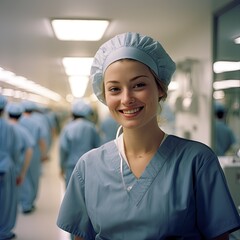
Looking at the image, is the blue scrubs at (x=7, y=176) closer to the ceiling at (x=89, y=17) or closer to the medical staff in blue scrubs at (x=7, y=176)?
the medical staff in blue scrubs at (x=7, y=176)

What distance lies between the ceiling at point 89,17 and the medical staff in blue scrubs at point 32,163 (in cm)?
127

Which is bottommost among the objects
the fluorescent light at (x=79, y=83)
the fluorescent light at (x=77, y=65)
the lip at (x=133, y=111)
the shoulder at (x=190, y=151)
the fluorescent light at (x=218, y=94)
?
the shoulder at (x=190, y=151)

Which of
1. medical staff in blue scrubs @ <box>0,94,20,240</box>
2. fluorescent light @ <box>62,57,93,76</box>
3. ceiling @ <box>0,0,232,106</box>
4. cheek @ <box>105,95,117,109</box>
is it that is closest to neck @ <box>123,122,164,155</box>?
cheek @ <box>105,95,117,109</box>

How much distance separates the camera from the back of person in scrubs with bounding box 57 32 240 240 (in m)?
0.94

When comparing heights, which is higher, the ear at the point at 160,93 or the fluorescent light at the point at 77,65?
the fluorescent light at the point at 77,65

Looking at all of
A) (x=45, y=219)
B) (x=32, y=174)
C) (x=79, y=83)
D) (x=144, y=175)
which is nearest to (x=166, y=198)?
(x=144, y=175)

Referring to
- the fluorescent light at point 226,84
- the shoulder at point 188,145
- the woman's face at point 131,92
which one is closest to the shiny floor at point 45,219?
the fluorescent light at point 226,84

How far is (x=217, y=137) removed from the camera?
229cm

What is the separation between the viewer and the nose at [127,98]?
0.93 metres

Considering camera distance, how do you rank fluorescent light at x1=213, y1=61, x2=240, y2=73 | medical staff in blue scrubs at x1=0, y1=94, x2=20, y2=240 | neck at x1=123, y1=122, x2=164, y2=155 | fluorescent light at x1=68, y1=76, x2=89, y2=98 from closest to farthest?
neck at x1=123, y1=122, x2=164, y2=155 < fluorescent light at x1=213, y1=61, x2=240, y2=73 < medical staff in blue scrubs at x1=0, y1=94, x2=20, y2=240 < fluorescent light at x1=68, y1=76, x2=89, y2=98

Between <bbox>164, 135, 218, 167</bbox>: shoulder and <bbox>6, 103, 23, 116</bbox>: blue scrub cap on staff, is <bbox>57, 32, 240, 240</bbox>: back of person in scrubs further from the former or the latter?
<bbox>6, 103, 23, 116</bbox>: blue scrub cap on staff

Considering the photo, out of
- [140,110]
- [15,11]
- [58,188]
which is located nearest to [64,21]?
[15,11]

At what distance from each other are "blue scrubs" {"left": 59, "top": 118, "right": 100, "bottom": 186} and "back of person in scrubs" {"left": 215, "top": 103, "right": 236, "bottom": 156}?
95cm

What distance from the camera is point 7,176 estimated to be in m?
2.48
